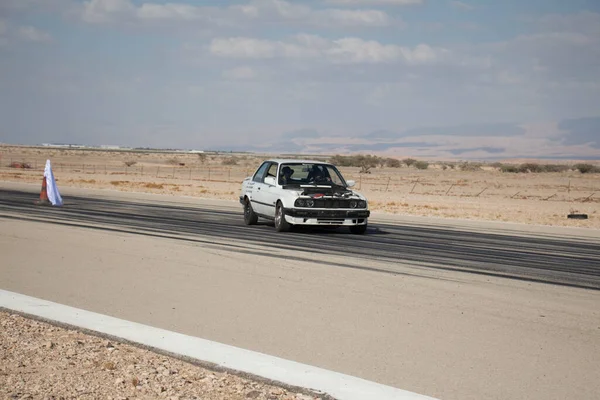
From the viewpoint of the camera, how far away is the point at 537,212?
3198 cm

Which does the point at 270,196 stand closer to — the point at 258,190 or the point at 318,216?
the point at 258,190

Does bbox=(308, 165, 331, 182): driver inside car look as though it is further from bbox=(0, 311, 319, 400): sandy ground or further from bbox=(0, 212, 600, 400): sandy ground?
bbox=(0, 311, 319, 400): sandy ground

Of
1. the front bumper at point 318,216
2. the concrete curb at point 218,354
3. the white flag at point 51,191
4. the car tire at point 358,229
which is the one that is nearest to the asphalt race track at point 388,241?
the car tire at point 358,229

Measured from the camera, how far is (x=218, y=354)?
646cm

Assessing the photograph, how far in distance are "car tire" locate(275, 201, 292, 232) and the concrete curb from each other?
29.1 ft

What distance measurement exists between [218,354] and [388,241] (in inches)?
388

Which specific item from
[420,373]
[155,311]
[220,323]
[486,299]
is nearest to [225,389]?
[420,373]

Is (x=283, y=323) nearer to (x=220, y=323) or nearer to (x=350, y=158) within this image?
(x=220, y=323)

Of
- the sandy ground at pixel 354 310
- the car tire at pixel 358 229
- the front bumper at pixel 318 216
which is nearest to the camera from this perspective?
the sandy ground at pixel 354 310

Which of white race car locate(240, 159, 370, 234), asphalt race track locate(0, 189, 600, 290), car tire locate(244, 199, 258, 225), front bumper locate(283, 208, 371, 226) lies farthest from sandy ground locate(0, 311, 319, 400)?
car tire locate(244, 199, 258, 225)

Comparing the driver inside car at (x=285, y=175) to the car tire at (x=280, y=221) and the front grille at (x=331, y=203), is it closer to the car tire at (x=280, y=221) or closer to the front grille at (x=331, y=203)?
the car tire at (x=280, y=221)

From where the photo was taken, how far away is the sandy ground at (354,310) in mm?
6246

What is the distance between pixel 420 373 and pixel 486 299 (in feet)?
11.5

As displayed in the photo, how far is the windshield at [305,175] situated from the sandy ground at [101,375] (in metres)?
11.3
